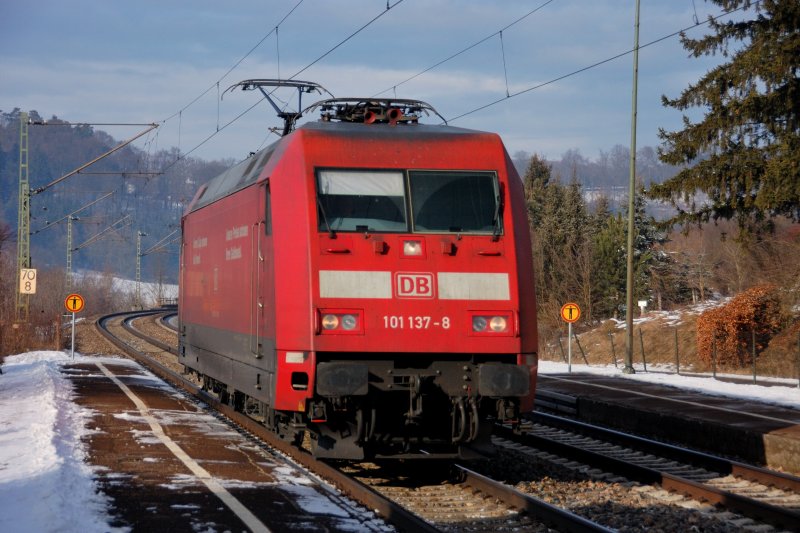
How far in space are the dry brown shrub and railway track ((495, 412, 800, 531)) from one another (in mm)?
20191

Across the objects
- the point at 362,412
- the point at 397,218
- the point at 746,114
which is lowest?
the point at 362,412

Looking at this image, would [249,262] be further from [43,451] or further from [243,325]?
[43,451]

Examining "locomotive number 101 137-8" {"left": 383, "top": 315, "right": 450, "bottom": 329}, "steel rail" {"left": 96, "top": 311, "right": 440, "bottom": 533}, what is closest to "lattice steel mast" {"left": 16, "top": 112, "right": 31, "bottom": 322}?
"steel rail" {"left": 96, "top": 311, "right": 440, "bottom": 533}

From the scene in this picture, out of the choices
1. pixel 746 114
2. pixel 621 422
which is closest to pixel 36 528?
pixel 621 422

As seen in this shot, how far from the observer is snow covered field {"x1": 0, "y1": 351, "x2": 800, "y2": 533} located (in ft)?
25.5

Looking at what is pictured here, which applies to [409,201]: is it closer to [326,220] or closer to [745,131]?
[326,220]

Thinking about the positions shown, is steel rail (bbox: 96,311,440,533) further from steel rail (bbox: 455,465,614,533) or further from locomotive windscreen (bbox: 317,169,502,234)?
locomotive windscreen (bbox: 317,169,502,234)

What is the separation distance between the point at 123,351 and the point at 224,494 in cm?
2791

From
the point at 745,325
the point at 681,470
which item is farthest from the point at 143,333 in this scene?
the point at 681,470

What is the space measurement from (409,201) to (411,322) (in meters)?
1.37

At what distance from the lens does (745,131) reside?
931 inches

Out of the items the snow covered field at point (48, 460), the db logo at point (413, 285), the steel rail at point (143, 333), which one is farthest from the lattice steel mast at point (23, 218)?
the db logo at point (413, 285)

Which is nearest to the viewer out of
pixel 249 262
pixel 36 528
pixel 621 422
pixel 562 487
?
pixel 36 528

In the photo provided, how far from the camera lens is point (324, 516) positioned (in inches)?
333
